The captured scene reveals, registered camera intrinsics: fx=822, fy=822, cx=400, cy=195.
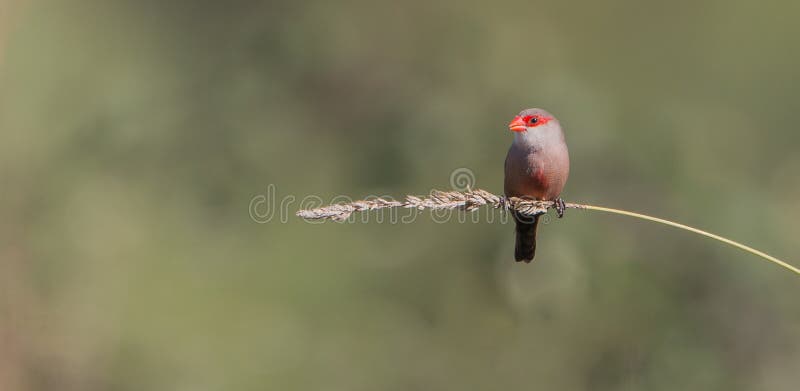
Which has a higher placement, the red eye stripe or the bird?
the red eye stripe

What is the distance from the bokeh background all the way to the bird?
1.62m

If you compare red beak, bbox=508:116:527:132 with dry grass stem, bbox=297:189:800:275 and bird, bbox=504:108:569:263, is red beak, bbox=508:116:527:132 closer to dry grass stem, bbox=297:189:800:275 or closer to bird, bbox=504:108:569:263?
bird, bbox=504:108:569:263

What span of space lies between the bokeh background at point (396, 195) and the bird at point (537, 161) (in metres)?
1.62

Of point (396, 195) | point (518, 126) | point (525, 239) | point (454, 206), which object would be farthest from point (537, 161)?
point (396, 195)

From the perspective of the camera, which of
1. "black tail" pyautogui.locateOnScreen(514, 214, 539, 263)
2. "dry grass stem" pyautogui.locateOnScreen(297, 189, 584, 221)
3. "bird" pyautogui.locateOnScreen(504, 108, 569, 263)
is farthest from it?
"black tail" pyautogui.locateOnScreen(514, 214, 539, 263)

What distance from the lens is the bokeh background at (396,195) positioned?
5680 mm

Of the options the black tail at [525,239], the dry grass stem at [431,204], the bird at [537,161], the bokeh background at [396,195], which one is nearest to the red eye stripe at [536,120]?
the bird at [537,161]

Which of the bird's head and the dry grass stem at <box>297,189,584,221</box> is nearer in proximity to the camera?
the dry grass stem at <box>297,189,584,221</box>

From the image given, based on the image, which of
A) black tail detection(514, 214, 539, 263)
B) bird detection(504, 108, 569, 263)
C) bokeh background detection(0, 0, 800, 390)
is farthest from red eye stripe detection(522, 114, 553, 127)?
bokeh background detection(0, 0, 800, 390)

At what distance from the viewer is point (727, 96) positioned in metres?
7.11

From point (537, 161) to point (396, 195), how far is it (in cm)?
263

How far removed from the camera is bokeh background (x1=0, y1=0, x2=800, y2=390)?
18.6 feet

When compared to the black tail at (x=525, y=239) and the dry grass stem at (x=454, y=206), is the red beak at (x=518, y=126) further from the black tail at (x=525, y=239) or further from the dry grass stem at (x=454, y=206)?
the dry grass stem at (x=454, y=206)

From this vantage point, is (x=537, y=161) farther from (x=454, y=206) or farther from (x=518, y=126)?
(x=454, y=206)
